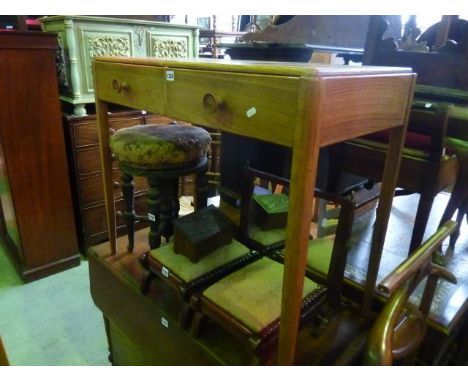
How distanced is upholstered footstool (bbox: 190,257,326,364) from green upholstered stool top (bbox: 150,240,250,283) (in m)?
0.06

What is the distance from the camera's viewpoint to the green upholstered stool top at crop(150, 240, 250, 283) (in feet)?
3.23

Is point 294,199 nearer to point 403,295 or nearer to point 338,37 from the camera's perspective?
point 403,295

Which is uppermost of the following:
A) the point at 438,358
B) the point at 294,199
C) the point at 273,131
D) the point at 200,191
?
the point at 273,131

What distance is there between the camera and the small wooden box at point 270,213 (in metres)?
1.27

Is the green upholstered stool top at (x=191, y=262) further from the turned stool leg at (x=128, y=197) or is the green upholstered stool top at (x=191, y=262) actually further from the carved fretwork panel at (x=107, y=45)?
the carved fretwork panel at (x=107, y=45)

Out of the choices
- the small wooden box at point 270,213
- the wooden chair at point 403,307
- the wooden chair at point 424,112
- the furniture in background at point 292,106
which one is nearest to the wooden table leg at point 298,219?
the furniture in background at point 292,106

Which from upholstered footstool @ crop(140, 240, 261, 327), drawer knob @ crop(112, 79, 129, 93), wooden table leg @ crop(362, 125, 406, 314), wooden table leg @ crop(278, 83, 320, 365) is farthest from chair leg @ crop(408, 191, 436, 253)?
drawer knob @ crop(112, 79, 129, 93)

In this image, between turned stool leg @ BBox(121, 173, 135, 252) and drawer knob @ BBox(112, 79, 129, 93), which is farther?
turned stool leg @ BBox(121, 173, 135, 252)

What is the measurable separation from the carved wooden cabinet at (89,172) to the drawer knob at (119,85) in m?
0.93

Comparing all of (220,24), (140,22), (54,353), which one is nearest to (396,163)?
(54,353)

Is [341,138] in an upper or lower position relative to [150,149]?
upper

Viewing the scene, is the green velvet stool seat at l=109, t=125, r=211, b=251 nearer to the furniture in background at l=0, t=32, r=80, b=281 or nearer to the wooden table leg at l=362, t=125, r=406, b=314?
the wooden table leg at l=362, t=125, r=406, b=314

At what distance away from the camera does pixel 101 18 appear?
1.87 metres

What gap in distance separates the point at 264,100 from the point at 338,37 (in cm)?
139
